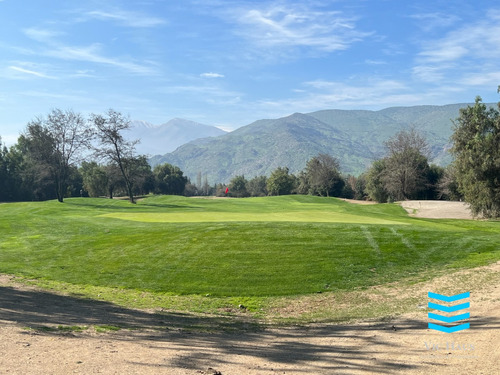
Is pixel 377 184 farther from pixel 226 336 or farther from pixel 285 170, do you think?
pixel 226 336

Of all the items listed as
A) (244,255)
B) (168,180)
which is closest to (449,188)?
(244,255)

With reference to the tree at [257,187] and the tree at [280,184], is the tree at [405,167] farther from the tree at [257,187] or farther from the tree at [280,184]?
the tree at [257,187]

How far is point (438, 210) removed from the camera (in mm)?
42125

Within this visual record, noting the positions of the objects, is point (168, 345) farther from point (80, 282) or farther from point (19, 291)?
point (80, 282)

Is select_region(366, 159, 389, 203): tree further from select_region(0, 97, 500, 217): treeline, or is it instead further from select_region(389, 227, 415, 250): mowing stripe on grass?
select_region(389, 227, 415, 250): mowing stripe on grass

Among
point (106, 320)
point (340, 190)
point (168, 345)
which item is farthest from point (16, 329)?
point (340, 190)

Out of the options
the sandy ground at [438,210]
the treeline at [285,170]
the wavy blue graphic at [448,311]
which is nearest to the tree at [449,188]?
the treeline at [285,170]

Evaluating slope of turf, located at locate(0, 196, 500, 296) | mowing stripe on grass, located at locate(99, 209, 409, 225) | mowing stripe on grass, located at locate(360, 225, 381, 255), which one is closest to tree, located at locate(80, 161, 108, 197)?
mowing stripe on grass, located at locate(99, 209, 409, 225)

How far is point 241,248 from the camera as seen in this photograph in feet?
58.1

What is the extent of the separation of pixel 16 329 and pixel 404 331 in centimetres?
890

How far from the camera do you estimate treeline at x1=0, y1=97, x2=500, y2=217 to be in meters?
34.3

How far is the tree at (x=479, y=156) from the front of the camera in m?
33.2

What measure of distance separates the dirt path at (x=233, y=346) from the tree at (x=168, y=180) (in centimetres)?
10694

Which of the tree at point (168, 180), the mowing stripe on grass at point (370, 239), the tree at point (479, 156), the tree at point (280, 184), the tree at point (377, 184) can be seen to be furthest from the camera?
the tree at point (168, 180)
